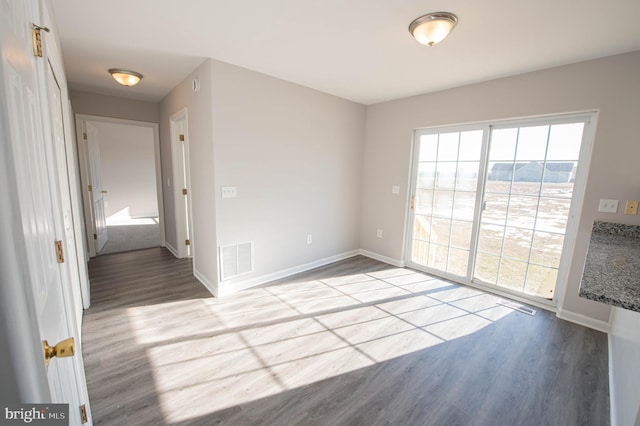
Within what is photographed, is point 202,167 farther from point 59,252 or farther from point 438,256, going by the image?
point 438,256

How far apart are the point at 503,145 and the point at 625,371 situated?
7.72ft

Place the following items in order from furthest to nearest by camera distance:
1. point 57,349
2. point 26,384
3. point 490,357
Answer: point 490,357, point 57,349, point 26,384

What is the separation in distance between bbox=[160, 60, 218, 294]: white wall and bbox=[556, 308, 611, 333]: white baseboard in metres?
3.73

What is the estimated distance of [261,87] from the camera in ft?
10.1

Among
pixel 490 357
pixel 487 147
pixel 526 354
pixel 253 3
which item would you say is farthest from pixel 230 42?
pixel 526 354

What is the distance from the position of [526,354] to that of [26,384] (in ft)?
9.74

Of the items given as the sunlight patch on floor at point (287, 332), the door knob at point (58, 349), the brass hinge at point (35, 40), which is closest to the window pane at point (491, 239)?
the sunlight patch on floor at point (287, 332)

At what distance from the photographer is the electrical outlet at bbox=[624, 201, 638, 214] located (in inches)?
91.2

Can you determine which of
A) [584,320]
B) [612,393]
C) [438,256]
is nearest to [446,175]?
[438,256]

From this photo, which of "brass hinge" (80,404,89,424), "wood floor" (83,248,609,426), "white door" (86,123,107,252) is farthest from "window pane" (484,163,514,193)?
"white door" (86,123,107,252)

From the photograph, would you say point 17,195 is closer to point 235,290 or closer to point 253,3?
point 253,3

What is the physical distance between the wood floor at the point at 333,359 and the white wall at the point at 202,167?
0.40 meters

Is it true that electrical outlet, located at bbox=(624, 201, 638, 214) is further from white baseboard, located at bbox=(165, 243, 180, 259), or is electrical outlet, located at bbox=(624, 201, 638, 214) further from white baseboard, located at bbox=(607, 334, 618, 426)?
white baseboard, located at bbox=(165, 243, 180, 259)

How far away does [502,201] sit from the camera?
3166mm
